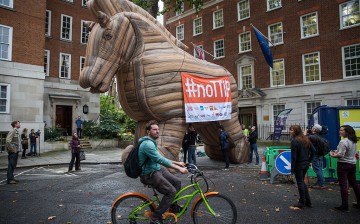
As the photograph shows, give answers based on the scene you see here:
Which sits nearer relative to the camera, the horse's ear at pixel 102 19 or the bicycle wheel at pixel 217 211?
the bicycle wheel at pixel 217 211

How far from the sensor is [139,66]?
6426 millimetres

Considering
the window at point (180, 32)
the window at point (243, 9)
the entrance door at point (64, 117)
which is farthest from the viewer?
the window at point (180, 32)

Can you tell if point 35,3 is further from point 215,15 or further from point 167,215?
point 167,215

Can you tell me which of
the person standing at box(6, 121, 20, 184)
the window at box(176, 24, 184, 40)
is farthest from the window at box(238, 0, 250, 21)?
the person standing at box(6, 121, 20, 184)

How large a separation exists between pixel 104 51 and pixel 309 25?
59.5 ft

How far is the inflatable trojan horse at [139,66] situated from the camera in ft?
20.0

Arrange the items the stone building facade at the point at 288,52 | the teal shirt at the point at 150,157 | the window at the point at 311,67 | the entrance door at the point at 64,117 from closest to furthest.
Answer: the teal shirt at the point at 150,157, the stone building facade at the point at 288,52, the window at the point at 311,67, the entrance door at the point at 64,117

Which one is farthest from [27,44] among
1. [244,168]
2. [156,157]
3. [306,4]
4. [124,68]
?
[306,4]

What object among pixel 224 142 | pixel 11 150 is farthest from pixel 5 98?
pixel 224 142

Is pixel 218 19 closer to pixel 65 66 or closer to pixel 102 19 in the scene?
pixel 65 66

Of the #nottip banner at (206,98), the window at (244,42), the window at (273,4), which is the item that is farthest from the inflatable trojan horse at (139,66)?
the window at (244,42)

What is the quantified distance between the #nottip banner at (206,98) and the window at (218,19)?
1869cm

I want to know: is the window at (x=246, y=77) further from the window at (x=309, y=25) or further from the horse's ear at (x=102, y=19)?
the horse's ear at (x=102, y=19)

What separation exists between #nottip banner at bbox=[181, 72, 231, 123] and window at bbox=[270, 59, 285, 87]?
14.5 meters
